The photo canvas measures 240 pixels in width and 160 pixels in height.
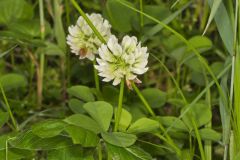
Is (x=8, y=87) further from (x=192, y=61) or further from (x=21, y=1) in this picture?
(x=192, y=61)

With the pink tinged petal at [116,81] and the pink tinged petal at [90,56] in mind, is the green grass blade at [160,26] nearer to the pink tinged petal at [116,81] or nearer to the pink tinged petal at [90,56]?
the pink tinged petal at [90,56]

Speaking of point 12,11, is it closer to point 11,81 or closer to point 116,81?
point 11,81

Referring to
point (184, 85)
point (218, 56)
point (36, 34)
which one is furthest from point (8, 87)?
point (218, 56)

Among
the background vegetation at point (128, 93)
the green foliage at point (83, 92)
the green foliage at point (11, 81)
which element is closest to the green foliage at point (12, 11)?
the background vegetation at point (128, 93)

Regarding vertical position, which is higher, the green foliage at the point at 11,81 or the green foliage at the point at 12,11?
the green foliage at the point at 12,11

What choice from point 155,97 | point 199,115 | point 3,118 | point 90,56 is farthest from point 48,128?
point 155,97

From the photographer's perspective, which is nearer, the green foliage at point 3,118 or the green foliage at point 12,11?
the green foliage at point 3,118
